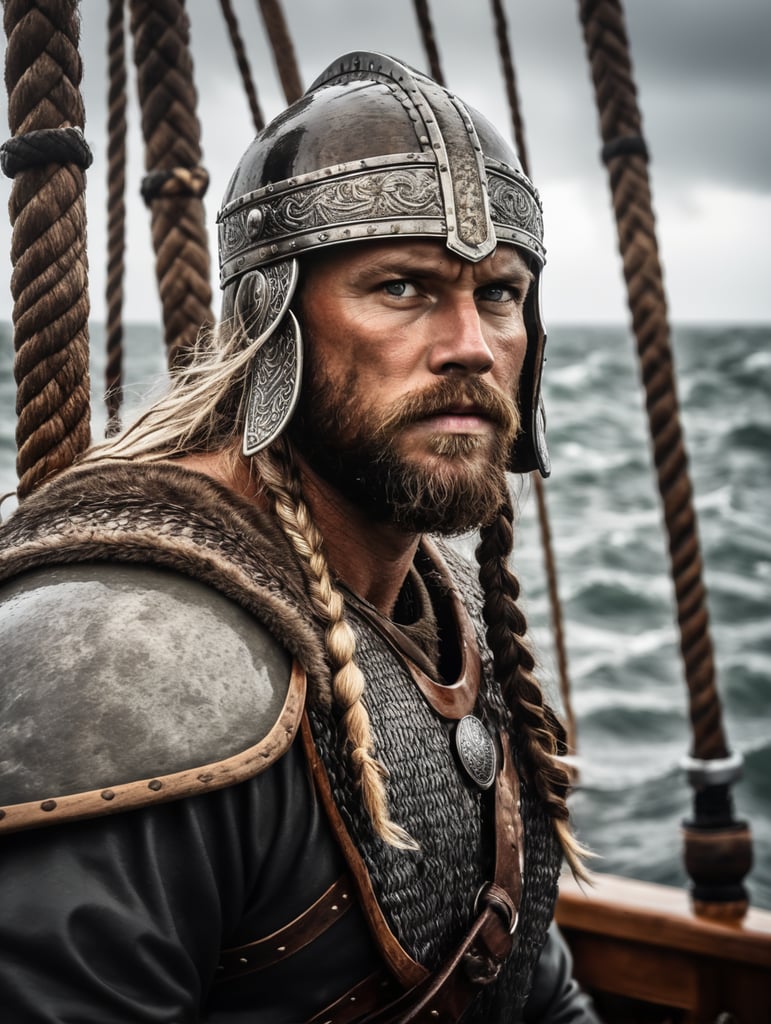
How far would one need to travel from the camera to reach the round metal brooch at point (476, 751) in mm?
1846

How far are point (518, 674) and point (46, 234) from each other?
3.48 feet

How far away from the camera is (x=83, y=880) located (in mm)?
1323

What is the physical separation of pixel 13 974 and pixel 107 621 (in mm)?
413

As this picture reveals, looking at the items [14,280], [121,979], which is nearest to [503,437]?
[14,280]

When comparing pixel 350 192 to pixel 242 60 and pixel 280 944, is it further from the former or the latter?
pixel 242 60

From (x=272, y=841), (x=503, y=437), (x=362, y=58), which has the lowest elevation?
(x=272, y=841)

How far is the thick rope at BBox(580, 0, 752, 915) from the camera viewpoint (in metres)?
3.08

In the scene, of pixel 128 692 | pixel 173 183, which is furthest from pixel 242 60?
pixel 128 692

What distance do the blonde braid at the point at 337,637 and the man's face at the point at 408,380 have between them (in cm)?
8

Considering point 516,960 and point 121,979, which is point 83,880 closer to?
point 121,979

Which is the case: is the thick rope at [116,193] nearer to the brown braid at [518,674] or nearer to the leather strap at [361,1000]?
the brown braid at [518,674]

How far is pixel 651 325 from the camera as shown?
3127mm

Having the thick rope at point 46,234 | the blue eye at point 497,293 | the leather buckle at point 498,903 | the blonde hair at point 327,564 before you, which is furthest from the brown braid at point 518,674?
the thick rope at point 46,234

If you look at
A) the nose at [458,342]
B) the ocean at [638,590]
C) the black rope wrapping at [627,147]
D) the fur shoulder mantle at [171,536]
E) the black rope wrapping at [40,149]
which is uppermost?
the black rope wrapping at [627,147]
